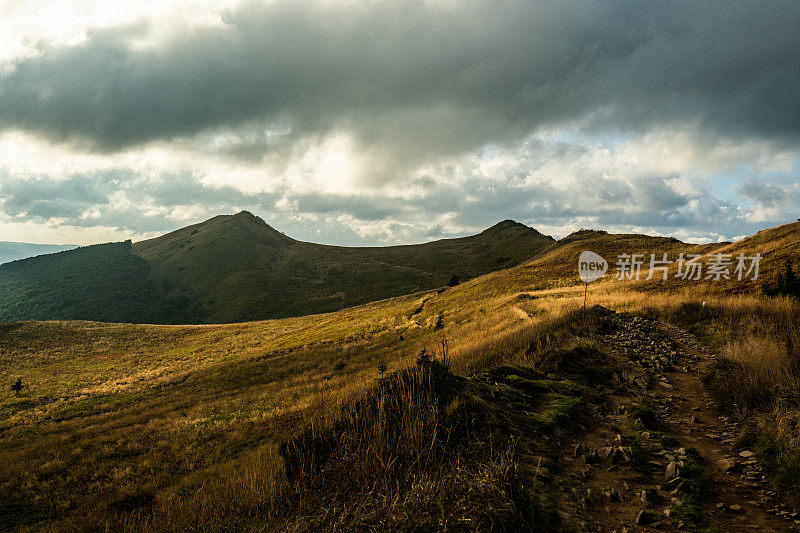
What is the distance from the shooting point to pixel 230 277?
156 metres

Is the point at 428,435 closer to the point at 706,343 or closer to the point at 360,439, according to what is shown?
the point at 360,439

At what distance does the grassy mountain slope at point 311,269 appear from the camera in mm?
126562

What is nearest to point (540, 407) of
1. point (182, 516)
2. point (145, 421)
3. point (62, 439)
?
point (182, 516)

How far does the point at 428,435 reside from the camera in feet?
18.4

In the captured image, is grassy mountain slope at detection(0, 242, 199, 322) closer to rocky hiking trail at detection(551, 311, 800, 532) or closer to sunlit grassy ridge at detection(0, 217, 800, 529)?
sunlit grassy ridge at detection(0, 217, 800, 529)

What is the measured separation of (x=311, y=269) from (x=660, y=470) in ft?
534

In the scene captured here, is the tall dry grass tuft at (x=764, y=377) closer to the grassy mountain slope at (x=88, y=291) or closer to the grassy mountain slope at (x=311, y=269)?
the grassy mountain slope at (x=311, y=269)

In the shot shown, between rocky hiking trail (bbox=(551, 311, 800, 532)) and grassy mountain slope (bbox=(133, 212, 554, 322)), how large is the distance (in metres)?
110

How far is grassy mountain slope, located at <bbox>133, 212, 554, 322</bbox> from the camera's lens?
415 ft

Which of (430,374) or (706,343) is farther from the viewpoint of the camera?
(706,343)

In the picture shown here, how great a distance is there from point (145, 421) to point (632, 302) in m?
35.3

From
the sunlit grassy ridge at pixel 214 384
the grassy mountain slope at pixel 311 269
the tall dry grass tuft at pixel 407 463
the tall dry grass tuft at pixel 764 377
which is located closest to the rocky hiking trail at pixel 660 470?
the tall dry grass tuft at pixel 764 377

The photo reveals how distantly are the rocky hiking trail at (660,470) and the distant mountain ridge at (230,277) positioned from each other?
99992 millimetres

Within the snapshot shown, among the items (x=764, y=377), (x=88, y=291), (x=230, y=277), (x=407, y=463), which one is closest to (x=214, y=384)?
(x=407, y=463)
